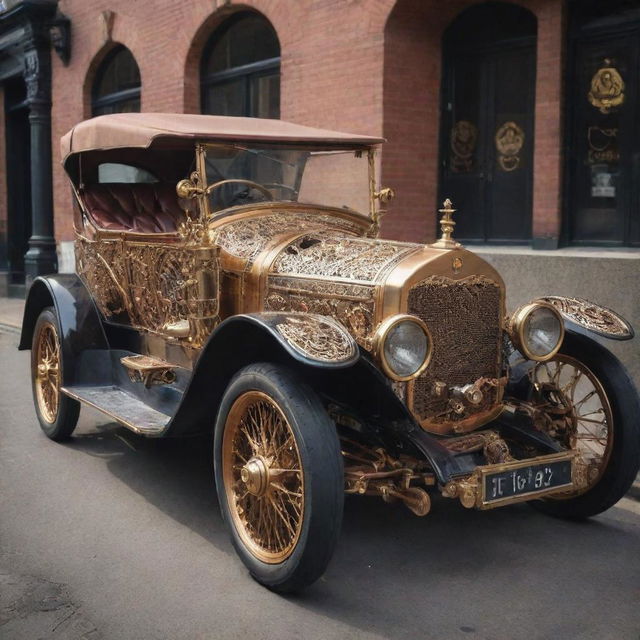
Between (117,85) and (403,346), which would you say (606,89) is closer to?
(403,346)

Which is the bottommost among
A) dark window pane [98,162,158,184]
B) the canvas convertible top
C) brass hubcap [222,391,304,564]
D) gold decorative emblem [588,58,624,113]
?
brass hubcap [222,391,304,564]

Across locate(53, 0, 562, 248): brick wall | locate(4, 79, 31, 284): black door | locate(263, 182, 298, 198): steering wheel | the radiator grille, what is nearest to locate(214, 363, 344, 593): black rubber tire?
the radiator grille

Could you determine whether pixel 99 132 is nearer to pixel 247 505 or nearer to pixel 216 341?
pixel 216 341

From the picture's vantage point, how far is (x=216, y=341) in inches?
157

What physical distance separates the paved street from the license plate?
377 mm

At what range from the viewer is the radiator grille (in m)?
3.95

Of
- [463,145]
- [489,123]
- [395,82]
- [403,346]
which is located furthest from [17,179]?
[403,346]

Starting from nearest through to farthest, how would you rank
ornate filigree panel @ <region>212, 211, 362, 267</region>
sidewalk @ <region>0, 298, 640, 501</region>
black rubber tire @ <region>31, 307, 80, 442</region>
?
ornate filigree panel @ <region>212, 211, 362, 267</region> < black rubber tire @ <region>31, 307, 80, 442</region> < sidewalk @ <region>0, 298, 640, 501</region>

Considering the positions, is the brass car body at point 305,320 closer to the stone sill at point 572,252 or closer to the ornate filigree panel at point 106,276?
the ornate filigree panel at point 106,276

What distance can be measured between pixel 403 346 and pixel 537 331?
2.71 ft

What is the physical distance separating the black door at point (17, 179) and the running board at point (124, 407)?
12.0m

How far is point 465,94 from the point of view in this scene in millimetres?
8922

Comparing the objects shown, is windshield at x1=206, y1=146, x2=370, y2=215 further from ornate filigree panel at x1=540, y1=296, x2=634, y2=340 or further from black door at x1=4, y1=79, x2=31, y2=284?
black door at x1=4, y1=79, x2=31, y2=284

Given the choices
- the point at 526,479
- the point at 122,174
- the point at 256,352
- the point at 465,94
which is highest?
the point at 465,94
